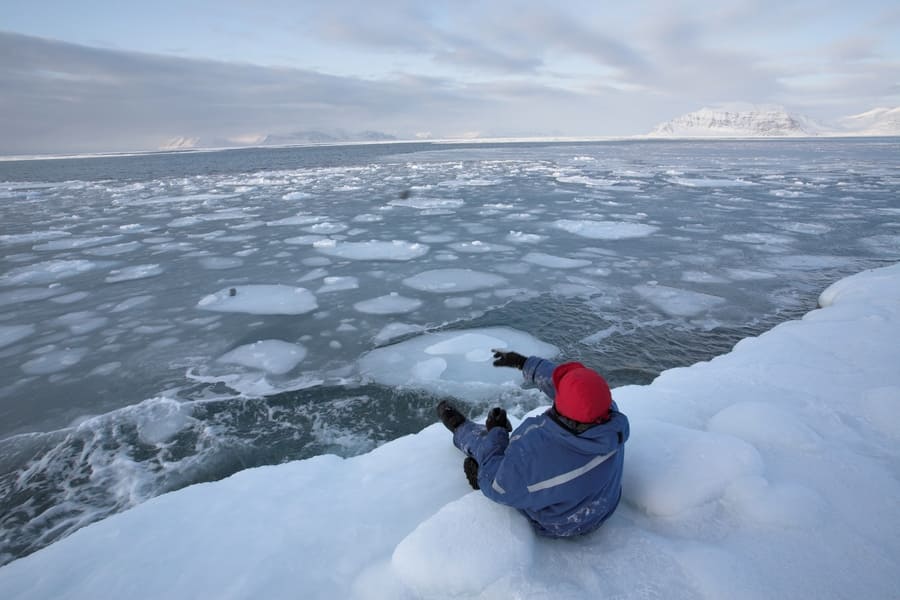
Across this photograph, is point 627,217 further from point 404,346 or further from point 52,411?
point 52,411

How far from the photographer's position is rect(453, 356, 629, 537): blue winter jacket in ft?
5.98

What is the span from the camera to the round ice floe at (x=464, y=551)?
6.12ft

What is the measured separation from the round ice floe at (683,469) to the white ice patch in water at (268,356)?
394cm

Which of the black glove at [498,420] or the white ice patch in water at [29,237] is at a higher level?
the black glove at [498,420]

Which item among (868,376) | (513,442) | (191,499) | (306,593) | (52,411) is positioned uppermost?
Answer: (513,442)

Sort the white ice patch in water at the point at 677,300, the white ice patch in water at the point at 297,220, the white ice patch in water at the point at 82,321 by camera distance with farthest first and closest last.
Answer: the white ice patch in water at the point at 297,220
the white ice patch in water at the point at 677,300
the white ice patch in water at the point at 82,321

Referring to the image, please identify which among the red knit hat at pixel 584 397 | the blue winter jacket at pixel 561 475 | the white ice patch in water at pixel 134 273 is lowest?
the white ice patch in water at pixel 134 273

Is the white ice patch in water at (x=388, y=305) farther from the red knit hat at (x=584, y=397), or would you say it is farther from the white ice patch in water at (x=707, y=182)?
the white ice patch in water at (x=707, y=182)

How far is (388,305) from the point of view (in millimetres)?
6840

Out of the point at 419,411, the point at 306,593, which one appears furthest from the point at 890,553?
the point at 419,411

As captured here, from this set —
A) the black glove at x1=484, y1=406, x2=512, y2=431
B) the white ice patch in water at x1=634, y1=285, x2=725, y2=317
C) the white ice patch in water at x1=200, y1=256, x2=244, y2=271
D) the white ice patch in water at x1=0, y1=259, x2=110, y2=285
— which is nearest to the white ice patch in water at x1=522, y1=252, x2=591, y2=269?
the white ice patch in water at x1=634, y1=285, x2=725, y2=317

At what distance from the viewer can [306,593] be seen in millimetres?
1974

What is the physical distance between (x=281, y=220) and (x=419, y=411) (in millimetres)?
11316

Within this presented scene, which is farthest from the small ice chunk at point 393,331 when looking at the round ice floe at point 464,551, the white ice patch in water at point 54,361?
the round ice floe at point 464,551
